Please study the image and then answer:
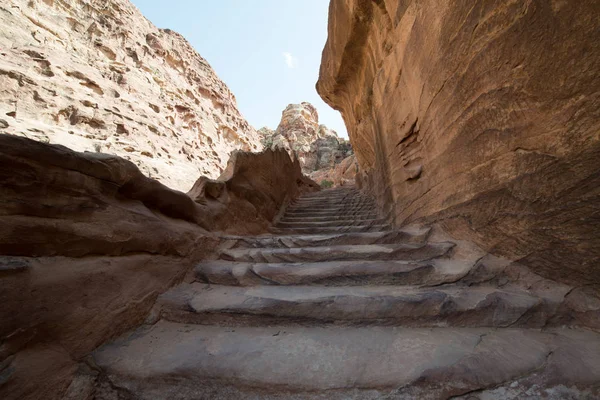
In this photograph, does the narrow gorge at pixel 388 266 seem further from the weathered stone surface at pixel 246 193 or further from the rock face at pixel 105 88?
the rock face at pixel 105 88

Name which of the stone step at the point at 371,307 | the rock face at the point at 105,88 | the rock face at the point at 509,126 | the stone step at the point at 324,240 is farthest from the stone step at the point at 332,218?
the rock face at the point at 105,88

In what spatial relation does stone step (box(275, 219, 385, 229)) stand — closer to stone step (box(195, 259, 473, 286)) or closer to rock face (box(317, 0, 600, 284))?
rock face (box(317, 0, 600, 284))

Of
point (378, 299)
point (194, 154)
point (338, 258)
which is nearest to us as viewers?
point (378, 299)

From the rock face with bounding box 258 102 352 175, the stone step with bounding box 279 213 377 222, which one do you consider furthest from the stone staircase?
the rock face with bounding box 258 102 352 175

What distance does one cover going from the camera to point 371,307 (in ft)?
4.59

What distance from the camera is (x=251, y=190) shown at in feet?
12.0

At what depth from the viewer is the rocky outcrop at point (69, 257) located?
3.14ft

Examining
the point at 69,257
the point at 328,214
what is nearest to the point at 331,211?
the point at 328,214

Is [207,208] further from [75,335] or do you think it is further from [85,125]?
[85,125]

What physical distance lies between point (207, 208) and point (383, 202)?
3131 mm

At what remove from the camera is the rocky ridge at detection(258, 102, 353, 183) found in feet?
91.4

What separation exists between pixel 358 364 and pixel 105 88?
12803 millimetres

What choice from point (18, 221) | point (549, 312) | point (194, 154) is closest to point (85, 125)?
point (194, 154)

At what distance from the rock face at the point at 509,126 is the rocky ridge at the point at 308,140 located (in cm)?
2239
